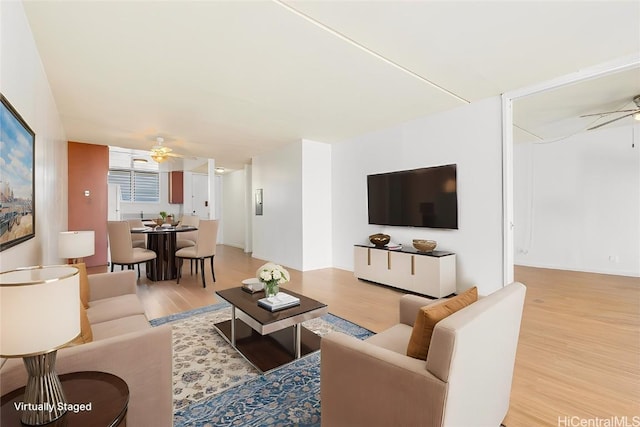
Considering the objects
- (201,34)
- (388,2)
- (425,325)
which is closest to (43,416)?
(425,325)

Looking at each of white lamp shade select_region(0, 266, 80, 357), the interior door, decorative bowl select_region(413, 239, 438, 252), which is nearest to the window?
the interior door

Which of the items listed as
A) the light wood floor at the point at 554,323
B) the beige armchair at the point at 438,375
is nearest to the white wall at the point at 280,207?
the light wood floor at the point at 554,323

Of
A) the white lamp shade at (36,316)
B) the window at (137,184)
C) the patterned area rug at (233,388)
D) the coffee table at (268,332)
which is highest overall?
the window at (137,184)

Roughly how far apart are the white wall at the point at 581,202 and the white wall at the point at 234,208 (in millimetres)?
7234

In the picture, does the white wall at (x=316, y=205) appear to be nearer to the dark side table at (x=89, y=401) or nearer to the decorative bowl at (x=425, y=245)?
the decorative bowl at (x=425, y=245)

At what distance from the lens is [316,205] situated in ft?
19.2

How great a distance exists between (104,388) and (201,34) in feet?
8.06

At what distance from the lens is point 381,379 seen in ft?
3.95

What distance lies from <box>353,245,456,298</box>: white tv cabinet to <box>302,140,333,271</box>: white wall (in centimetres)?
127

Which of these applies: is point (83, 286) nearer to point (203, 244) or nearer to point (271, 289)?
point (271, 289)

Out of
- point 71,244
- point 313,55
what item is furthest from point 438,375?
point 71,244

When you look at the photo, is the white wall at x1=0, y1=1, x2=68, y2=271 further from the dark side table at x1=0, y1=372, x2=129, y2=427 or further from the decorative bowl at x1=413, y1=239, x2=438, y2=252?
the decorative bowl at x1=413, y1=239, x2=438, y2=252

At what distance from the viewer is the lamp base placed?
909mm

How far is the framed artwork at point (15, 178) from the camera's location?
58.1 inches
